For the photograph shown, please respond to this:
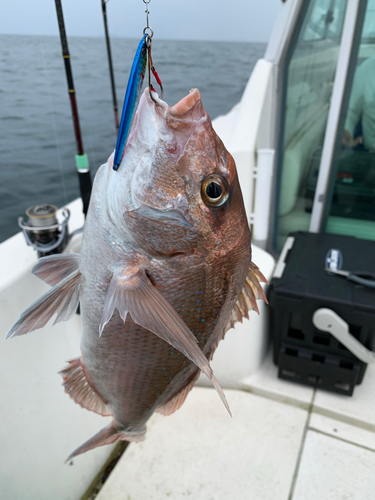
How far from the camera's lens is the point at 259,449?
2141mm

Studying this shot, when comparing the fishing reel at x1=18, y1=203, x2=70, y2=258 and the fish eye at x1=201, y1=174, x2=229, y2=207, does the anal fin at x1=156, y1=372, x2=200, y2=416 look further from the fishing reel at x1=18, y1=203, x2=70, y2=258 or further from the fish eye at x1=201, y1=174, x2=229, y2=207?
the fishing reel at x1=18, y1=203, x2=70, y2=258

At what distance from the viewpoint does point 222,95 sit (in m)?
10.7

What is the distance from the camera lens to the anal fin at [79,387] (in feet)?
3.63

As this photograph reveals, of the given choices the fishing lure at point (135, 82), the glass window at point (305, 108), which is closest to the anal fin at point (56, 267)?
the fishing lure at point (135, 82)

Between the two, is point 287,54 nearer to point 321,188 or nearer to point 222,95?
point 321,188

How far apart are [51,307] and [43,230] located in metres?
0.79

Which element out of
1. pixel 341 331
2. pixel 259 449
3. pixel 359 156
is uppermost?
pixel 359 156

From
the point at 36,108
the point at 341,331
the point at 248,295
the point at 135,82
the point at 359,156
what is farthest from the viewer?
the point at 359,156

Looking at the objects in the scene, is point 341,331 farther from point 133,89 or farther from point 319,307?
point 133,89

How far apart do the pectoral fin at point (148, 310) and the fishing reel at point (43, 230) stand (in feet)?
2.86

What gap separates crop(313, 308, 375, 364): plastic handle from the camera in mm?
2084

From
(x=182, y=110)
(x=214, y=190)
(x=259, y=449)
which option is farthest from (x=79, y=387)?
(x=259, y=449)

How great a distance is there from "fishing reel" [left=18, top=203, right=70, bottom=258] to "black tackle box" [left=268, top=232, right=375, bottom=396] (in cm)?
128

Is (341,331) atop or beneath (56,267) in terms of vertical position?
beneath
